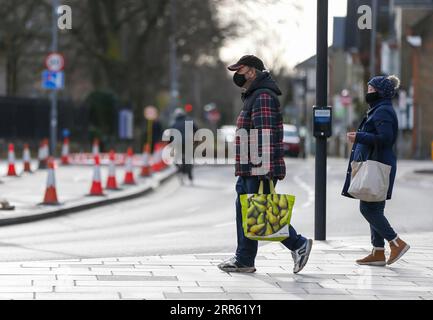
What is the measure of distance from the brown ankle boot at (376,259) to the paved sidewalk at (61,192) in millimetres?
6208

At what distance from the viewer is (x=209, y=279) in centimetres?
871

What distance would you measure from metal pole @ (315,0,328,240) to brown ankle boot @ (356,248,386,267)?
1871mm

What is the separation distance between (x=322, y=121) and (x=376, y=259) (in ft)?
6.90

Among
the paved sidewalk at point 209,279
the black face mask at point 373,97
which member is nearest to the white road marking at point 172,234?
the paved sidewalk at point 209,279

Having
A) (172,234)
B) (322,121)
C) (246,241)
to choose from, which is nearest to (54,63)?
(172,234)

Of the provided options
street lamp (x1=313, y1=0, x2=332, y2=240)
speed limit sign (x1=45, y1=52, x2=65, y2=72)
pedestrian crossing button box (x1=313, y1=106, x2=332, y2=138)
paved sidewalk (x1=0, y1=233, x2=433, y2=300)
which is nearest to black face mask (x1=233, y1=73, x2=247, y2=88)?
paved sidewalk (x1=0, y1=233, x2=433, y2=300)

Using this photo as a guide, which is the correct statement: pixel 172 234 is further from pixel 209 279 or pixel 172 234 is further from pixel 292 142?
pixel 292 142

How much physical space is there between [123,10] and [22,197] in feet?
101

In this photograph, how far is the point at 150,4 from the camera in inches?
1795

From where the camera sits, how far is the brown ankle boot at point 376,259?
10.0 meters

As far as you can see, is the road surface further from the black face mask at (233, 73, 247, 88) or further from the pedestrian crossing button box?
the black face mask at (233, 73, 247, 88)

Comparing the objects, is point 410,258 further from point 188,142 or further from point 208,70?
point 208,70

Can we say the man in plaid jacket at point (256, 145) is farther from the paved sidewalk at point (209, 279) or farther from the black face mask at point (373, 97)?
the black face mask at point (373, 97)
